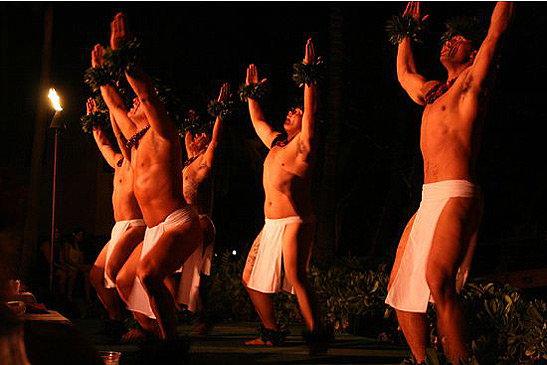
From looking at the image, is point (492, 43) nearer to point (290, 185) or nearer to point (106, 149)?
point (290, 185)

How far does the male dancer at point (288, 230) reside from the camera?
5.73m

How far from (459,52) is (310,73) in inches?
60.0

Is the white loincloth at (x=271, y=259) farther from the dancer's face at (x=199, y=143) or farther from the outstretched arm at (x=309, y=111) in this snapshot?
the dancer's face at (x=199, y=143)

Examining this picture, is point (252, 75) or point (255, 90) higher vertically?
point (252, 75)

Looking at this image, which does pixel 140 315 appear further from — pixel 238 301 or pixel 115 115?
pixel 238 301

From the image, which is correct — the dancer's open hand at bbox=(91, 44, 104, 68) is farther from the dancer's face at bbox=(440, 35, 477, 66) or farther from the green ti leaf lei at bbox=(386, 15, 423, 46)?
the dancer's face at bbox=(440, 35, 477, 66)

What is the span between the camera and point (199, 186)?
7.18m

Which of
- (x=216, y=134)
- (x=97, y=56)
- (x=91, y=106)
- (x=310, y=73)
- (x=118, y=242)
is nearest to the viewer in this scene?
(x=97, y=56)

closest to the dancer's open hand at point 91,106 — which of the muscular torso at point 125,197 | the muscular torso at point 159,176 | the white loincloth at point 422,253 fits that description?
the muscular torso at point 125,197

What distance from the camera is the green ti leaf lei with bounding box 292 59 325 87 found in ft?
18.3

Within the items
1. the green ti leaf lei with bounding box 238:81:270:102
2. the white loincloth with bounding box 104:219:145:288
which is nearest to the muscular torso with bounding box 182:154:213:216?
the white loincloth with bounding box 104:219:145:288

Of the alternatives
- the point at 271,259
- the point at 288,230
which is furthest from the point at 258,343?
the point at 288,230

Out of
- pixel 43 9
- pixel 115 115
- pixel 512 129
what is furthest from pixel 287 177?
pixel 512 129

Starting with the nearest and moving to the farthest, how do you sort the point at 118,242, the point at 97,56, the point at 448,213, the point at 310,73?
the point at 448,213
the point at 97,56
the point at 310,73
the point at 118,242
